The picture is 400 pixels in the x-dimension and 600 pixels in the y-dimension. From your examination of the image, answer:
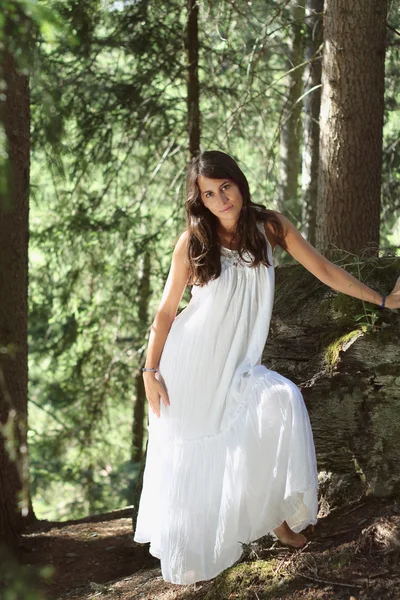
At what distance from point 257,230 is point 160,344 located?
2.84 ft

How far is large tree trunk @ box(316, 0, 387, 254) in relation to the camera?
5.56 m

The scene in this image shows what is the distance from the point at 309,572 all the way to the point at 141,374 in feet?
21.6

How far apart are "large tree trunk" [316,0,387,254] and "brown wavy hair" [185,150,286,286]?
5.09ft

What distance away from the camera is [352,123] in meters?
5.64

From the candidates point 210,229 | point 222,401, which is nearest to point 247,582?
point 222,401

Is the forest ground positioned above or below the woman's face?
below

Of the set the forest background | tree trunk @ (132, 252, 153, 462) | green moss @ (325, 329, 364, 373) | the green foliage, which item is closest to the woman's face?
green moss @ (325, 329, 364, 373)

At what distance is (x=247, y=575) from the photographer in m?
4.18

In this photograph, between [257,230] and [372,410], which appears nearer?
[257,230]

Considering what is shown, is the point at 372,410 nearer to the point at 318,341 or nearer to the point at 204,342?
the point at 318,341

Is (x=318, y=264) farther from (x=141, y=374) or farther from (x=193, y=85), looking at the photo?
(x=141, y=374)

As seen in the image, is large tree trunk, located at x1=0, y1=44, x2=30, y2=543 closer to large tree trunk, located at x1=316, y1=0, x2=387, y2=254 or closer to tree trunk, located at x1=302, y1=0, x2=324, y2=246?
large tree trunk, located at x1=316, y1=0, x2=387, y2=254

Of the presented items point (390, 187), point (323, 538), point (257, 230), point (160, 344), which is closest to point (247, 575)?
Result: point (323, 538)

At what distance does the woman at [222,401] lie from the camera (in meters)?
3.91
